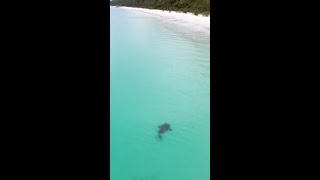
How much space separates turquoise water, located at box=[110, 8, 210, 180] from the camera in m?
5.30

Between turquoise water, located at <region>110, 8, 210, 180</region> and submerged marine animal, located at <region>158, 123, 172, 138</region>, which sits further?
submerged marine animal, located at <region>158, 123, 172, 138</region>

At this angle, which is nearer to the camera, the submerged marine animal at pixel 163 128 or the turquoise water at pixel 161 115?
the turquoise water at pixel 161 115

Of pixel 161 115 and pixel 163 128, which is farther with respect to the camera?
pixel 161 115

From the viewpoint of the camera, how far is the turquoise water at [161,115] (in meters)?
5.30

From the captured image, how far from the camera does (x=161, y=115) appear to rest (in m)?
7.27
